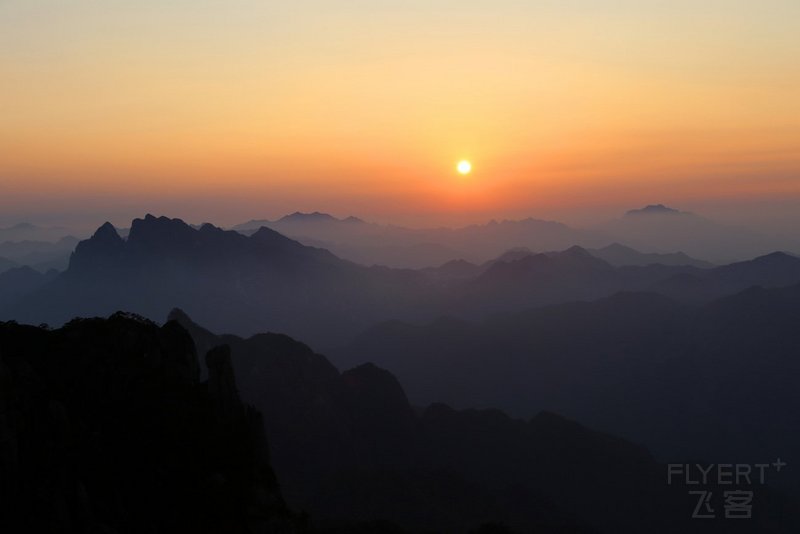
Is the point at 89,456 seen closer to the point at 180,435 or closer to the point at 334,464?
the point at 180,435

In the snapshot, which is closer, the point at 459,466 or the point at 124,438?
the point at 124,438

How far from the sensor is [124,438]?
58250 mm

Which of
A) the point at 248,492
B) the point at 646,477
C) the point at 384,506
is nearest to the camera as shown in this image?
the point at 248,492

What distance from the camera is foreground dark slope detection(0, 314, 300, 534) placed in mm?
49625

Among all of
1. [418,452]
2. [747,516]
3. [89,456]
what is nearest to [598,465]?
[747,516]

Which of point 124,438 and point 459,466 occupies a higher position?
point 124,438

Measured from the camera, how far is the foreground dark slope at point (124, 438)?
1954 inches

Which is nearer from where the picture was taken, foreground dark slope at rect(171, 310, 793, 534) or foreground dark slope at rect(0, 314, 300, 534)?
foreground dark slope at rect(0, 314, 300, 534)

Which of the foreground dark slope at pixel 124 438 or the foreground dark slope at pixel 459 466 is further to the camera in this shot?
the foreground dark slope at pixel 459 466

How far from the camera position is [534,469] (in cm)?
19262

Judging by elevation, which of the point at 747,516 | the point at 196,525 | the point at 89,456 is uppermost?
the point at 89,456

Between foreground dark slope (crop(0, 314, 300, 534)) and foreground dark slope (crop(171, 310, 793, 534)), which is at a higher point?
foreground dark slope (crop(0, 314, 300, 534))

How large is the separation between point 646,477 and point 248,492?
15947 centimetres

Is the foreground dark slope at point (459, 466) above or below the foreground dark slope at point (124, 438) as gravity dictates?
below
